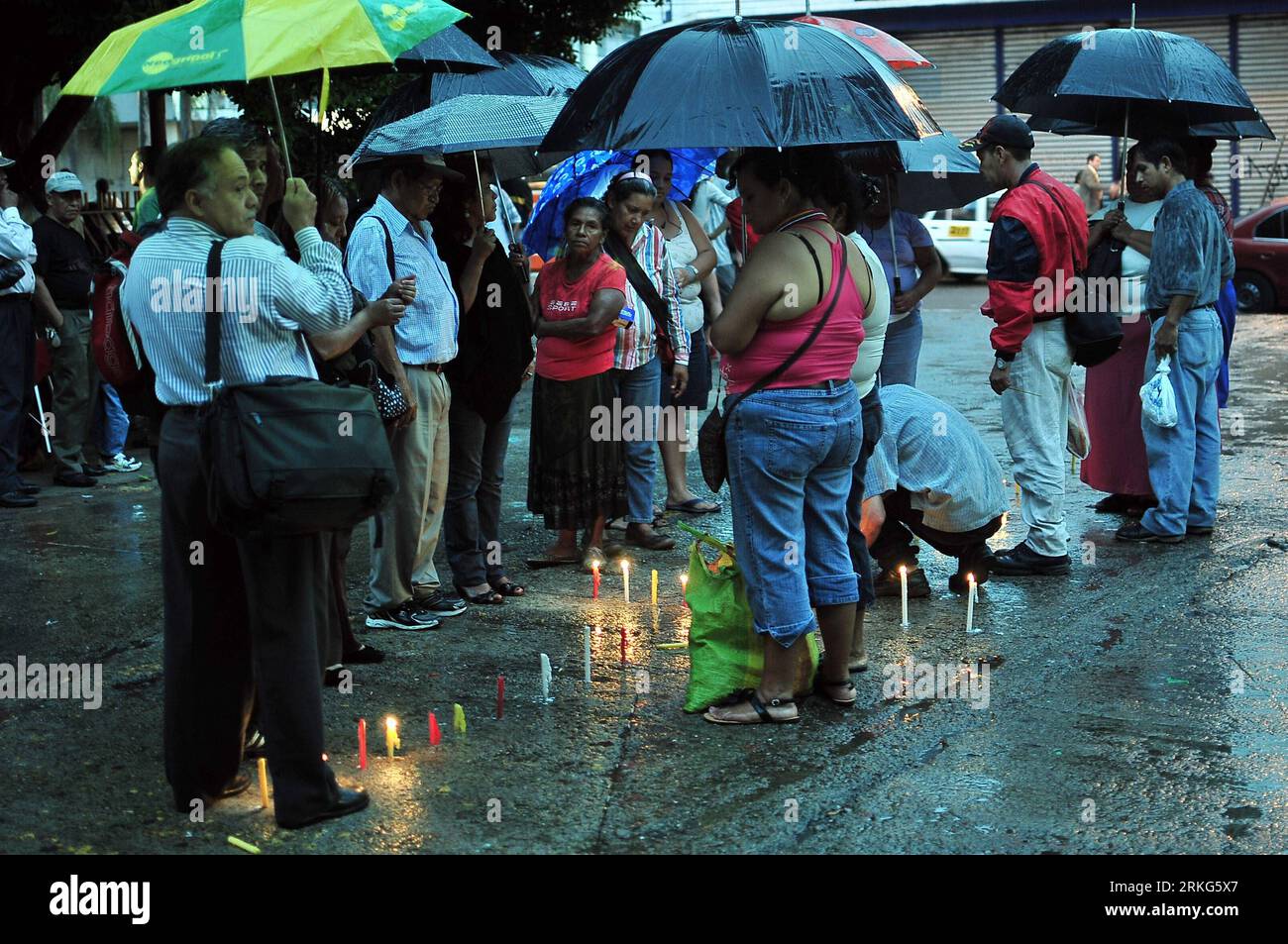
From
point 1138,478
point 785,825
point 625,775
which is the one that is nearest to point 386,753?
point 625,775

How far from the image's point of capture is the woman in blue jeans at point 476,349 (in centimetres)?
675

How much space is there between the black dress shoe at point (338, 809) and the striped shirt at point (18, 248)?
6200 millimetres

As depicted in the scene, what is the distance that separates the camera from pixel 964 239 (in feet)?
83.5

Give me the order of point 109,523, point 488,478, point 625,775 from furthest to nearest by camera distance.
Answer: point 109,523 < point 488,478 < point 625,775

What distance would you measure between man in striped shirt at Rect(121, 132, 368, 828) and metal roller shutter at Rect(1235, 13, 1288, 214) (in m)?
28.6

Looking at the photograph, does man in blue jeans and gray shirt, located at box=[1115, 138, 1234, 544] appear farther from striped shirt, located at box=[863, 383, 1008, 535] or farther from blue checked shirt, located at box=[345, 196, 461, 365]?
blue checked shirt, located at box=[345, 196, 461, 365]

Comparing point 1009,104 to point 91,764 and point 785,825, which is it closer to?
point 785,825

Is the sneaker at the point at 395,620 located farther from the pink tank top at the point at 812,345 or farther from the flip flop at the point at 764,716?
the pink tank top at the point at 812,345

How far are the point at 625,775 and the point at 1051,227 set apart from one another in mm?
3719

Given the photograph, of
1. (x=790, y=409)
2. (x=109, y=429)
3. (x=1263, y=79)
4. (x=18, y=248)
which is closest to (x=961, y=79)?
(x=1263, y=79)

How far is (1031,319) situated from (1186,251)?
1.15m

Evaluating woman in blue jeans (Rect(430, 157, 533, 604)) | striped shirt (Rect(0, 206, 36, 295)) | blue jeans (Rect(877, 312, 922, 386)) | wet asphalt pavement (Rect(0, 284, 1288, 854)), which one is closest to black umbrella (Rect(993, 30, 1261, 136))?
blue jeans (Rect(877, 312, 922, 386))

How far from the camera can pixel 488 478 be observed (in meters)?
7.17

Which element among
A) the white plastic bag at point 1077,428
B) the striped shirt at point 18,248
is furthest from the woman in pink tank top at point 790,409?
the striped shirt at point 18,248
